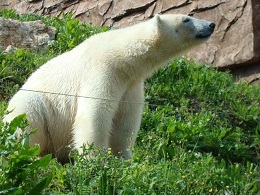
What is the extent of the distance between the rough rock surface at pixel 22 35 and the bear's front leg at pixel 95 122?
11.5ft

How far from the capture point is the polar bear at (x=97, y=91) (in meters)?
5.81

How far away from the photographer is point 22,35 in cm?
943

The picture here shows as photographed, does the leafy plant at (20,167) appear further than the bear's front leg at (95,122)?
No

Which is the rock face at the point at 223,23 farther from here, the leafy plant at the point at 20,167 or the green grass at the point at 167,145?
the leafy plant at the point at 20,167

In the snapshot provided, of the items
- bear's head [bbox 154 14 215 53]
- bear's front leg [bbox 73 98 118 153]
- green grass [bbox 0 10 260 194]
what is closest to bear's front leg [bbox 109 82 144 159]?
green grass [bbox 0 10 260 194]

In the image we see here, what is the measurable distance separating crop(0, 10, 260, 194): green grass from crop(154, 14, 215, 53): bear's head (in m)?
0.69

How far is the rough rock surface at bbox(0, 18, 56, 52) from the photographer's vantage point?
9.23m

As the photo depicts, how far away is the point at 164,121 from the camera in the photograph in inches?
296

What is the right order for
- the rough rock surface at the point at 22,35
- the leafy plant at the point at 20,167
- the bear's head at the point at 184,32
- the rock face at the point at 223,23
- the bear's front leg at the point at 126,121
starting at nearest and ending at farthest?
1. the leafy plant at the point at 20,167
2. the bear's front leg at the point at 126,121
3. the bear's head at the point at 184,32
4. the rough rock surface at the point at 22,35
5. the rock face at the point at 223,23

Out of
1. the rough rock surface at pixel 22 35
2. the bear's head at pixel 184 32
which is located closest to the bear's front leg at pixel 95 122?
the bear's head at pixel 184 32

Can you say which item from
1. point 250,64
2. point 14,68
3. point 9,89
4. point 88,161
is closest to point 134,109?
point 88,161

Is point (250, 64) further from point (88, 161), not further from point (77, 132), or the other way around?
point (88, 161)

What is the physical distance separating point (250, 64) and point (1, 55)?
161 inches

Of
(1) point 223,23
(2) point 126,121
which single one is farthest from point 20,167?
(1) point 223,23
